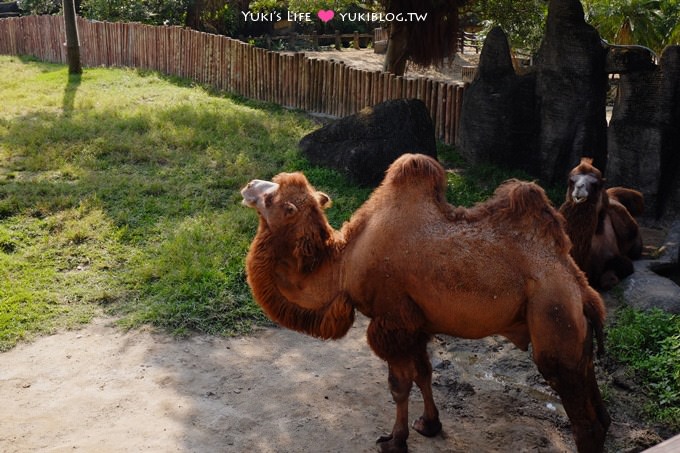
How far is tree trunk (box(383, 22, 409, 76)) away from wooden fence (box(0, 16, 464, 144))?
976 millimetres

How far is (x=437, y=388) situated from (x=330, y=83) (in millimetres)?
10818

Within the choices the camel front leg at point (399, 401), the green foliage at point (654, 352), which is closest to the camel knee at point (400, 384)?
the camel front leg at point (399, 401)

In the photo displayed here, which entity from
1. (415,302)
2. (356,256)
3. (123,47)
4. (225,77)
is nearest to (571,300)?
(415,302)

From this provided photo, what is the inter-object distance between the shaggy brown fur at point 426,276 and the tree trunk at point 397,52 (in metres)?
11.1

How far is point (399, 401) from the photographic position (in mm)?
5199

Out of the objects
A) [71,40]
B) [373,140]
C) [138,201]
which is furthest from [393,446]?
[71,40]

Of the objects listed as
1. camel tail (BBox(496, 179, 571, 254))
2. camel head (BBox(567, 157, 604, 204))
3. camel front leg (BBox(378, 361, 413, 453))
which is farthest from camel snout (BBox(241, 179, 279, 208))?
camel head (BBox(567, 157, 604, 204))

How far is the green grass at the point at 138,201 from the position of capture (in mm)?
7504

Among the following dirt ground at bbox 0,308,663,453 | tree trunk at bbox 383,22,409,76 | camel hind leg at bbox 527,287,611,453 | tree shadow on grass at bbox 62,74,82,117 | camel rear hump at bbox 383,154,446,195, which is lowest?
dirt ground at bbox 0,308,663,453

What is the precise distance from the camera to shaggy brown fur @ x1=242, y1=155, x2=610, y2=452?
467 cm

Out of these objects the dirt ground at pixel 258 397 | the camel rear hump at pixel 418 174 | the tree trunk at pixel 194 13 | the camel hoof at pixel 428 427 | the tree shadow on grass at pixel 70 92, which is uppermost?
the tree trunk at pixel 194 13

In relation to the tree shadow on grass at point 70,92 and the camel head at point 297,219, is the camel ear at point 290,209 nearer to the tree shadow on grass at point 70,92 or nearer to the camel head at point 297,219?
the camel head at point 297,219

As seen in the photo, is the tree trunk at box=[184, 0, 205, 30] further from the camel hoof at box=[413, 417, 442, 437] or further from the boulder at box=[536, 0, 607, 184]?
the camel hoof at box=[413, 417, 442, 437]

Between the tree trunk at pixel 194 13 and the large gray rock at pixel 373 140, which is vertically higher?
the tree trunk at pixel 194 13
